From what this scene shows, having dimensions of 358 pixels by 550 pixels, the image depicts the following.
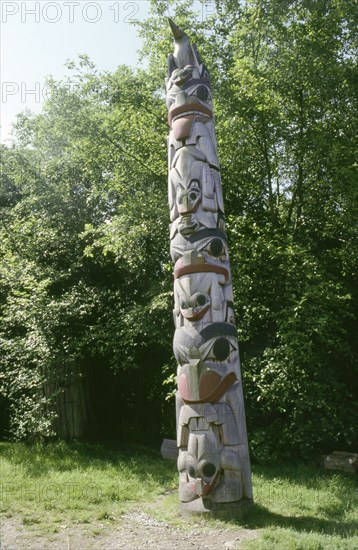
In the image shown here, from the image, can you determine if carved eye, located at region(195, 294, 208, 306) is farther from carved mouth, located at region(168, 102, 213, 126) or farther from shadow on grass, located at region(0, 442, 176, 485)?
shadow on grass, located at region(0, 442, 176, 485)

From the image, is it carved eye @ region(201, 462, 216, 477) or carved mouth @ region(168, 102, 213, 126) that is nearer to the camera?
carved eye @ region(201, 462, 216, 477)

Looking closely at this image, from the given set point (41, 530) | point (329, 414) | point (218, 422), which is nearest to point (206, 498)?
point (218, 422)

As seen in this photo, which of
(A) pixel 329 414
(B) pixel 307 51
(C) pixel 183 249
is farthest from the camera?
(B) pixel 307 51

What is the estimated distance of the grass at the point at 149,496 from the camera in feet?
19.0

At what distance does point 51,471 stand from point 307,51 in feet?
30.3

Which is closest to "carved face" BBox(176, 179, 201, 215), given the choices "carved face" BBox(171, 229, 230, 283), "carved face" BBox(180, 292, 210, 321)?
"carved face" BBox(171, 229, 230, 283)

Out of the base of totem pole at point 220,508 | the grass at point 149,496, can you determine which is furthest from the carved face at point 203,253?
the grass at point 149,496

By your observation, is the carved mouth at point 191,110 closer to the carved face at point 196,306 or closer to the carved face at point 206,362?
the carved face at point 196,306

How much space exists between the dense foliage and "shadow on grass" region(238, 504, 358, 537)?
279cm

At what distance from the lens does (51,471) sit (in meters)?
8.55

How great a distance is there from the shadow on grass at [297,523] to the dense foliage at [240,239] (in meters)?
2.79

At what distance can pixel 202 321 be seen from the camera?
21.4 feet

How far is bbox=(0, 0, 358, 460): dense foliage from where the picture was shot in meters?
9.69

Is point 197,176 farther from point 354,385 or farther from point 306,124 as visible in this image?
point 354,385
